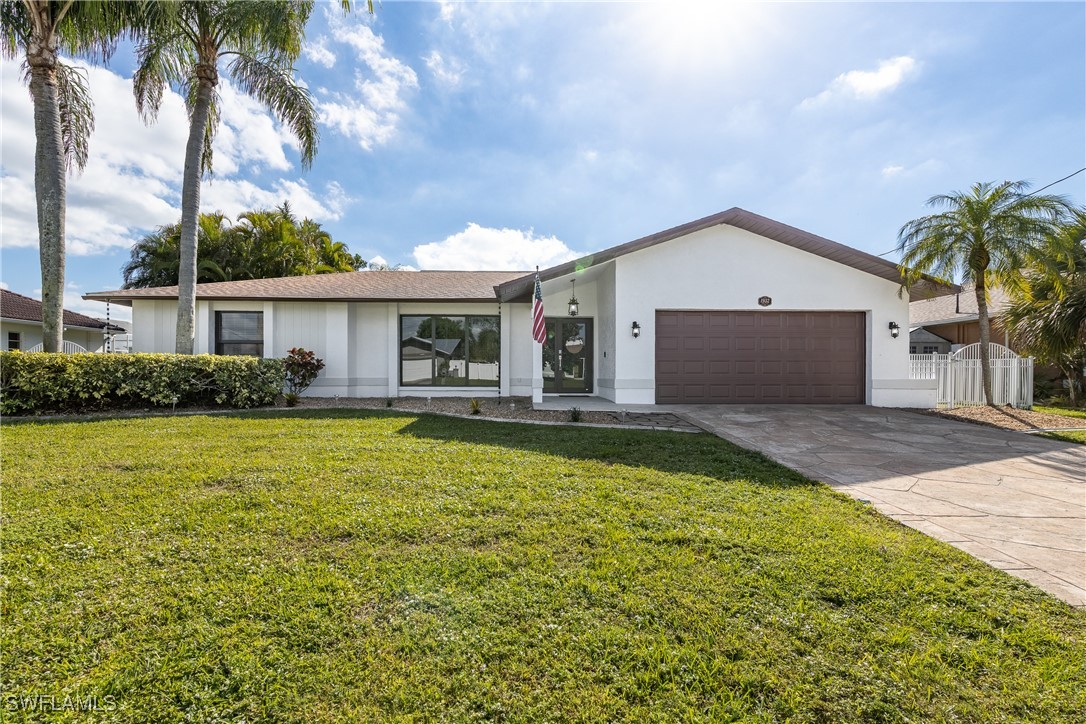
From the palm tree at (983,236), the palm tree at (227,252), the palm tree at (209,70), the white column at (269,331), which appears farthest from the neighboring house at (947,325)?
the palm tree at (227,252)

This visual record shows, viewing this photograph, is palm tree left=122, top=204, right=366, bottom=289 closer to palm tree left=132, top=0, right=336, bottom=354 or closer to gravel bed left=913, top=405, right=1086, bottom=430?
palm tree left=132, top=0, right=336, bottom=354

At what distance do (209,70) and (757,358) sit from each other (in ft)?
52.0

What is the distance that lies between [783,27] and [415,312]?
1156cm

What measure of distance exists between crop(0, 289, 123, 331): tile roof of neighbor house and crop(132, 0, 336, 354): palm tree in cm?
1142

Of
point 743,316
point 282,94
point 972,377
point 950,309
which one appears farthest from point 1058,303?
point 282,94

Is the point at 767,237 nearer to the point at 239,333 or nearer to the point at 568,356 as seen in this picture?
the point at 568,356

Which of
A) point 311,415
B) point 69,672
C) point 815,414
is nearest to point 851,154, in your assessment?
point 815,414

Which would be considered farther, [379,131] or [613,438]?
[379,131]

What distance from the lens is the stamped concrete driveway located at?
336cm

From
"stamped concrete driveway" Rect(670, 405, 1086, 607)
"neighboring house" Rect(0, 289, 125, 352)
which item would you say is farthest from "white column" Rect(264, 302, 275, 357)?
"stamped concrete driveway" Rect(670, 405, 1086, 607)

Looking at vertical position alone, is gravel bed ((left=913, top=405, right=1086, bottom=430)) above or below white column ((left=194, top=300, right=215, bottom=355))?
below

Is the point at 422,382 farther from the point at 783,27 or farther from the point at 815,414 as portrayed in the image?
the point at 783,27

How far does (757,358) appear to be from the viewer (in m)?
11.2

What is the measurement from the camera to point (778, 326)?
11180 mm
